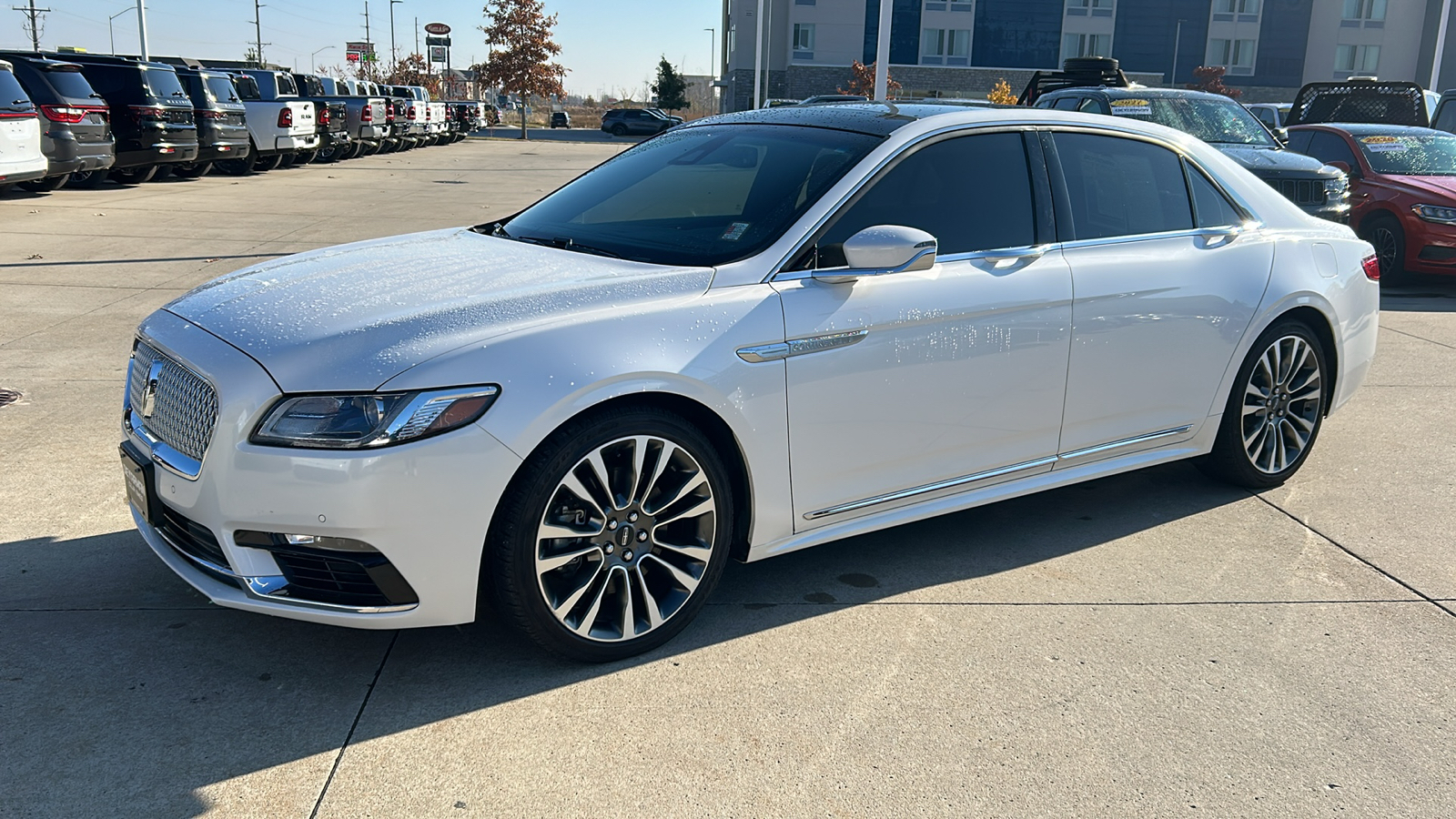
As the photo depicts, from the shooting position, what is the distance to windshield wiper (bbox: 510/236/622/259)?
3900 mm

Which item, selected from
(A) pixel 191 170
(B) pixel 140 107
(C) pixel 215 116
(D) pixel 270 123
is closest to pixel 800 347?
(B) pixel 140 107


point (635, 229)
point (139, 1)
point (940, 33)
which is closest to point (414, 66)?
point (940, 33)

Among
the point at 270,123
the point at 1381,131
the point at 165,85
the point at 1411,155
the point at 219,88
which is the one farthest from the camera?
the point at 270,123

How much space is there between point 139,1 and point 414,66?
188 ft

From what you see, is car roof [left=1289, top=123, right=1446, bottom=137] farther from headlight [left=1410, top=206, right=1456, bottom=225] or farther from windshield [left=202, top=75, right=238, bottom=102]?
windshield [left=202, top=75, right=238, bottom=102]

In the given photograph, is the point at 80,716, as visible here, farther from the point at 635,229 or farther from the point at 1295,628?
the point at 1295,628

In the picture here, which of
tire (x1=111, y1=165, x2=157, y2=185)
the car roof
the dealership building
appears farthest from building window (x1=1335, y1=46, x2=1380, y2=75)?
tire (x1=111, y1=165, x2=157, y2=185)

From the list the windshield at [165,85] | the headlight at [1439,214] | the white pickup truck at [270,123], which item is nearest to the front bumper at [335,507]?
the headlight at [1439,214]

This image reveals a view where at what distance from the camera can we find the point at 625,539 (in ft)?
11.0

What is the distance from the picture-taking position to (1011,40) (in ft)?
225

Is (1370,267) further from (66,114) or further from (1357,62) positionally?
(1357,62)

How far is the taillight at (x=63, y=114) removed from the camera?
15484 millimetres

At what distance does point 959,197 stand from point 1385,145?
1039 centimetres

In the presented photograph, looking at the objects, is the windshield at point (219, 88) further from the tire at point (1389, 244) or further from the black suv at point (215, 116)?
the tire at point (1389, 244)
